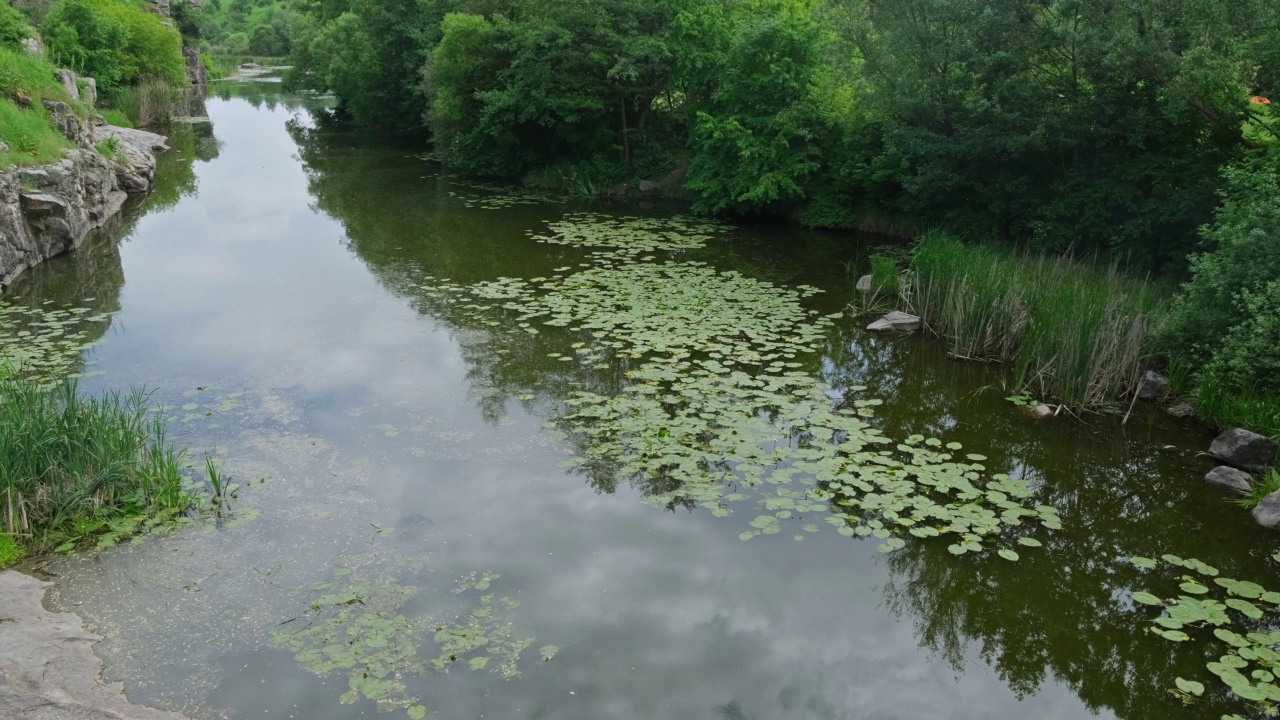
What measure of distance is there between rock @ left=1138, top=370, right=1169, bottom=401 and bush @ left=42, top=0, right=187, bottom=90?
29.1 metres

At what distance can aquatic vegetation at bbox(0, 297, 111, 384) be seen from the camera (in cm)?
909

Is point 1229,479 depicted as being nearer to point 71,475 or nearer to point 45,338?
point 71,475

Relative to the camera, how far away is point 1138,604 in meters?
5.89

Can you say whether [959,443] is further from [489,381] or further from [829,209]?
[829,209]

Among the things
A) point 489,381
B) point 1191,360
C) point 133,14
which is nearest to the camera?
point 1191,360

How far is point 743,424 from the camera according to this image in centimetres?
828

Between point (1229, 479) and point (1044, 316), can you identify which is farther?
point (1044, 316)

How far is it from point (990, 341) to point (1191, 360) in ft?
6.64

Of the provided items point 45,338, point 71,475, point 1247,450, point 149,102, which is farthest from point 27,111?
point 149,102

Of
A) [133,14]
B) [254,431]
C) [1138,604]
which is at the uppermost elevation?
[133,14]

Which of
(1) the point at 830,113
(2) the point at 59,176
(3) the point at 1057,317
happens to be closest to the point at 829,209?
(1) the point at 830,113

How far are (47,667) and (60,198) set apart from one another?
12113 millimetres

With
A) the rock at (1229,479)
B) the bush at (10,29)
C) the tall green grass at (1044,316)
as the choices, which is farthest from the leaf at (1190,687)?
the bush at (10,29)

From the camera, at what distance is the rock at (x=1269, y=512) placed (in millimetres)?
6742
